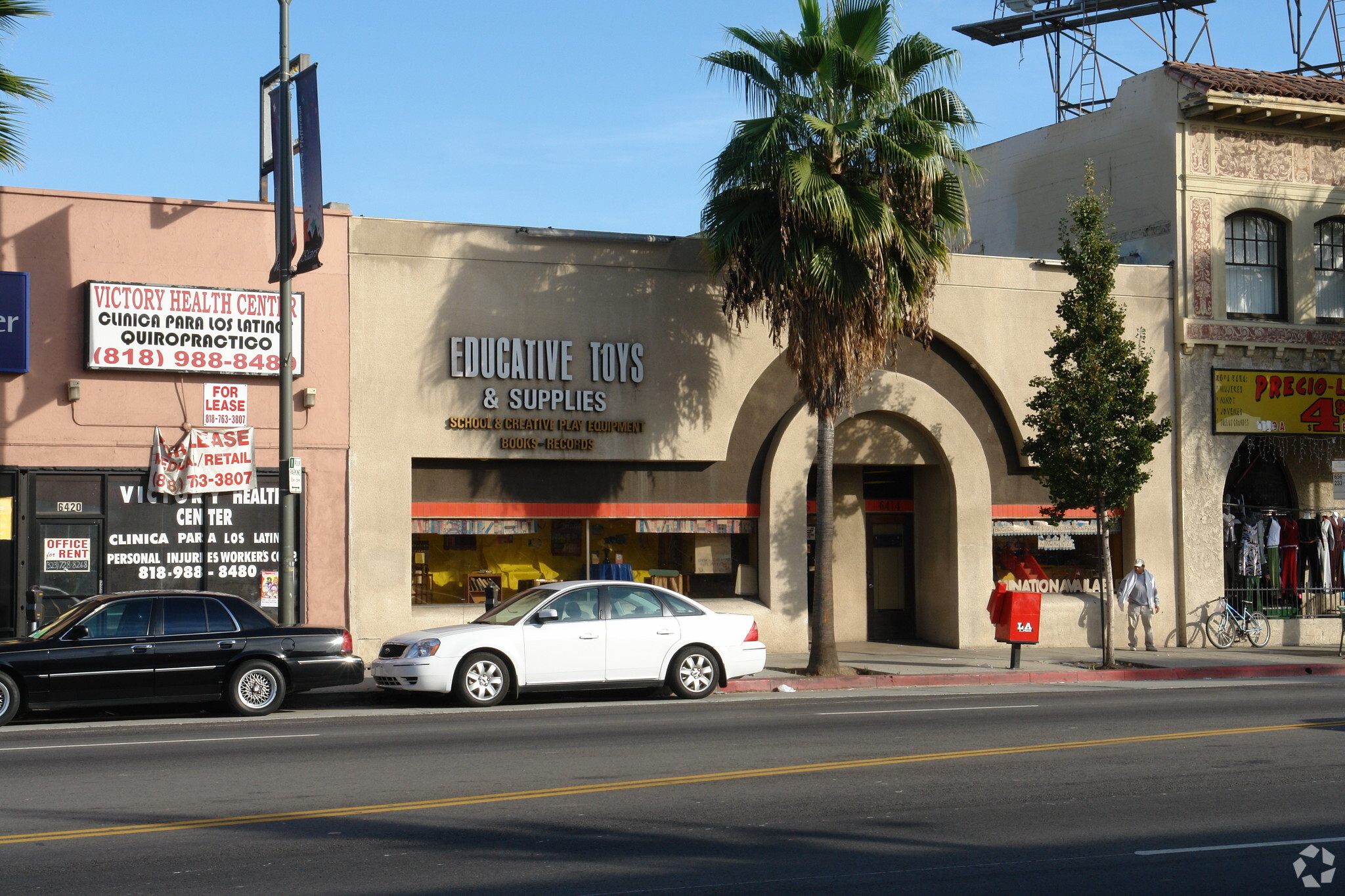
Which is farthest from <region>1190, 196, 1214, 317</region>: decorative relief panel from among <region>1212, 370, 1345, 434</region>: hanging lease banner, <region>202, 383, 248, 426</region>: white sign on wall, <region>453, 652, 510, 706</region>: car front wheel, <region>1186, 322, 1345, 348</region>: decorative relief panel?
<region>202, 383, 248, 426</region>: white sign on wall

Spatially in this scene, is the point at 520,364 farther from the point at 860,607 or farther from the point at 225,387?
the point at 860,607

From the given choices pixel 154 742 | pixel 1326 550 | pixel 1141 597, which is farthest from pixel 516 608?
pixel 1326 550

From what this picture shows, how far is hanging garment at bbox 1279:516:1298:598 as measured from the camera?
84.8 ft

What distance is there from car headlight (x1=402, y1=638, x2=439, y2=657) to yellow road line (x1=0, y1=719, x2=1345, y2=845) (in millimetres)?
5687

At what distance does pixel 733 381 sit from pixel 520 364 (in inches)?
145

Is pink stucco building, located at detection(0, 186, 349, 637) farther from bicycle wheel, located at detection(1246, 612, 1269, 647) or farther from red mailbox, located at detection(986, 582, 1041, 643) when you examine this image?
bicycle wheel, located at detection(1246, 612, 1269, 647)

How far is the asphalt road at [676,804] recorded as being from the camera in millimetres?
7066

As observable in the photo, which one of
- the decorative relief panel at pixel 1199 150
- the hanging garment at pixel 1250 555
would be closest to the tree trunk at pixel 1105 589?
the hanging garment at pixel 1250 555

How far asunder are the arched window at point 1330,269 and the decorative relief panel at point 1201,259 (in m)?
2.64

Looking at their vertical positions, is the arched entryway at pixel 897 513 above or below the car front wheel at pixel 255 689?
above

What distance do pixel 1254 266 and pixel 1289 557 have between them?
5.79 meters

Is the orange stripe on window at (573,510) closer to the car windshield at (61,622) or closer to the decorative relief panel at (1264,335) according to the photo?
the car windshield at (61,622)

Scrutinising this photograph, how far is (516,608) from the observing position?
52.3 ft

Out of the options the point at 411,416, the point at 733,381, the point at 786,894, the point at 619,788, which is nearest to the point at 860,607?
the point at 733,381
